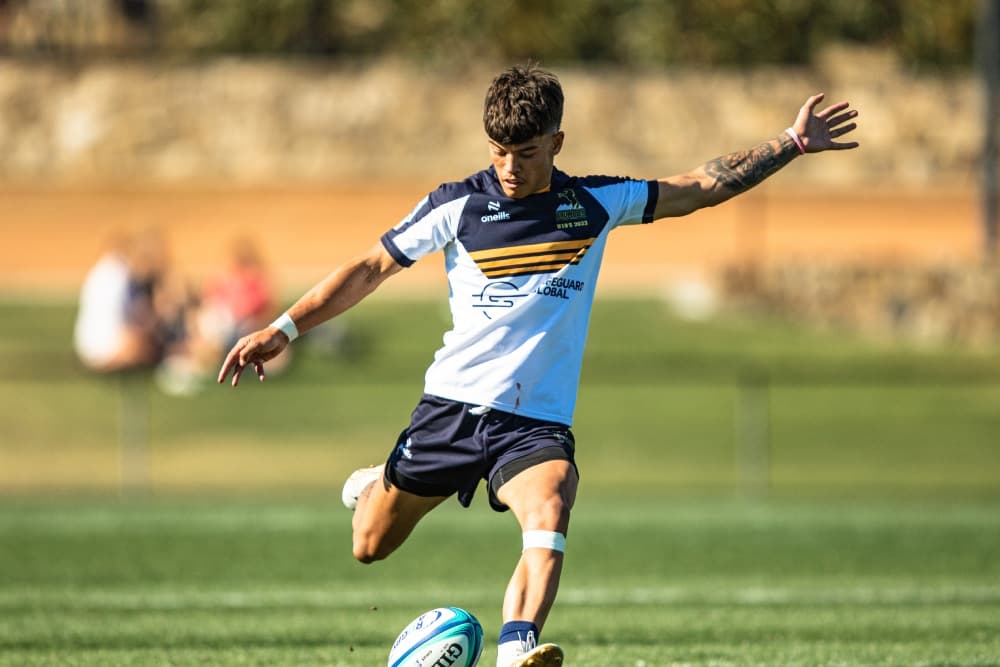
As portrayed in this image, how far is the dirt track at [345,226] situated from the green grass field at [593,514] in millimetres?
9184

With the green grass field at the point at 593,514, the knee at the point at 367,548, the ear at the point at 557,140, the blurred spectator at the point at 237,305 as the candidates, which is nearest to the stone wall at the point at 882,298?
the green grass field at the point at 593,514

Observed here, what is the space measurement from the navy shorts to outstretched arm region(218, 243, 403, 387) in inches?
21.0

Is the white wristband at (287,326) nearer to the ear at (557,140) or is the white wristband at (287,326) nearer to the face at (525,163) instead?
the face at (525,163)

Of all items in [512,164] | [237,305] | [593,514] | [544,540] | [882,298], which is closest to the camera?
[544,540]

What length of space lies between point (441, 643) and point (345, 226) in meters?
32.9

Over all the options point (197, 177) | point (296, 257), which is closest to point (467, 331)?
point (296, 257)

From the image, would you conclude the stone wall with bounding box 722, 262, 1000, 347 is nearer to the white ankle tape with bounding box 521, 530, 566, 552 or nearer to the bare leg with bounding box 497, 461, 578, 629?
the bare leg with bounding box 497, 461, 578, 629

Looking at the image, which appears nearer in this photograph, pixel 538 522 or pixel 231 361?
pixel 538 522

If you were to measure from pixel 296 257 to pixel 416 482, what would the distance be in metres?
31.6

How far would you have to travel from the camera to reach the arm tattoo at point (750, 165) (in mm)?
6531

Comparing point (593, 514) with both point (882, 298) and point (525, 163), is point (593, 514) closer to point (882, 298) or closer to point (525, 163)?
point (525, 163)

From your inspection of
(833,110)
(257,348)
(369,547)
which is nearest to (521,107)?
(257,348)

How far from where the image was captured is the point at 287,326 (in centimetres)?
629

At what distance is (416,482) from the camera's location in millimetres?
6371
